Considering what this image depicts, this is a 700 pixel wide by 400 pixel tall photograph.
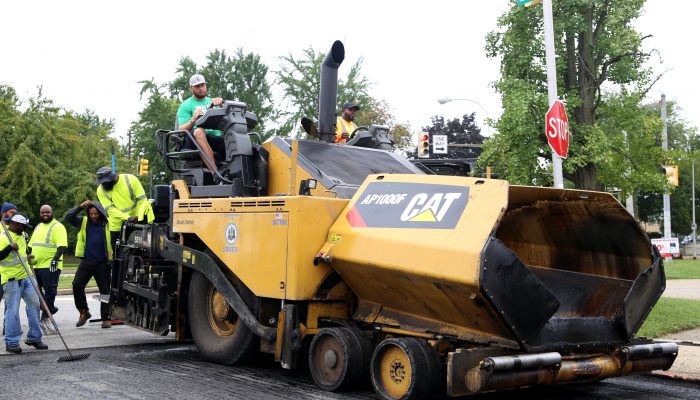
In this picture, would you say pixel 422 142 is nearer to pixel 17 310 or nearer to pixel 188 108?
pixel 188 108

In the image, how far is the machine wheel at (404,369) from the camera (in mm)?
5488

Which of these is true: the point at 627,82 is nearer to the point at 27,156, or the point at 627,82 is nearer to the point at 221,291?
the point at 221,291

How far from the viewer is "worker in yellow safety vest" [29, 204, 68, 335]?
990 centimetres

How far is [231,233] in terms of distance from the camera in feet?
23.4

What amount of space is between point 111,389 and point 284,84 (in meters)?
29.3

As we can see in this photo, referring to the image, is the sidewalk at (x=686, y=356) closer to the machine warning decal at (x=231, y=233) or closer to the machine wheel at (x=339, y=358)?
the machine wheel at (x=339, y=358)

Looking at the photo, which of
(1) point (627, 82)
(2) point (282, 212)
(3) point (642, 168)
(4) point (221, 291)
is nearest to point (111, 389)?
(4) point (221, 291)

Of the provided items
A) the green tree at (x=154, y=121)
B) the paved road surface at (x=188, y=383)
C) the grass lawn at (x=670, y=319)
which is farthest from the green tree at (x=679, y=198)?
the paved road surface at (x=188, y=383)

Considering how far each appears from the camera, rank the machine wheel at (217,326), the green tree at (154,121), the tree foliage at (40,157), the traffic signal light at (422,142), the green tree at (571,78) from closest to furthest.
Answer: the machine wheel at (217,326) → the green tree at (571,78) → the traffic signal light at (422,142) → the tree foliage at (40,157) → the green tree at (154,121)

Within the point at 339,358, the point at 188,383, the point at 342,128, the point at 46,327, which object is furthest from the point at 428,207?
the point at 46,327

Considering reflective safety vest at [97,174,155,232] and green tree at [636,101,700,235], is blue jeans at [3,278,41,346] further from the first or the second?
green tree at [636,101,700,235]

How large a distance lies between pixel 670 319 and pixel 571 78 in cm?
891

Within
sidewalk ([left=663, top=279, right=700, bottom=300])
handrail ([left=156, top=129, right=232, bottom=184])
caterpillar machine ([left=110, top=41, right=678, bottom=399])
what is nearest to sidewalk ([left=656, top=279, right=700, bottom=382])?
caterpillar machine ([left=110, top=41, right=678, bottom=399])

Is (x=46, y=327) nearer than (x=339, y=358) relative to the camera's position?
No
